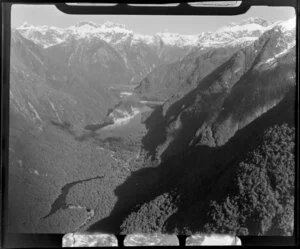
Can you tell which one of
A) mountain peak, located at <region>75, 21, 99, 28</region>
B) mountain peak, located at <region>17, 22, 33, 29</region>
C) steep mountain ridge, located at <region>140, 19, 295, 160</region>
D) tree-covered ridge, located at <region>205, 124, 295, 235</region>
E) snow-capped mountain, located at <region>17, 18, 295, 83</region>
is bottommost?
tree-covered ridge, located at <region>205, 124, 295, 235</region>

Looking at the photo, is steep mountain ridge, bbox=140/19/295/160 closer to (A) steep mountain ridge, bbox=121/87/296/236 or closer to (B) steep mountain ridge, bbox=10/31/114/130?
(A) steep mountain ridge, bbox=121/87/296/236

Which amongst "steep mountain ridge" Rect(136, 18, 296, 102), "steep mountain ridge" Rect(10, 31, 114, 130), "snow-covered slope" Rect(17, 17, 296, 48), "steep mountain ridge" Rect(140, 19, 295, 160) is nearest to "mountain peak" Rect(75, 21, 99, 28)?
"snow-covered slope" Rect(17, 17, 296, 48)

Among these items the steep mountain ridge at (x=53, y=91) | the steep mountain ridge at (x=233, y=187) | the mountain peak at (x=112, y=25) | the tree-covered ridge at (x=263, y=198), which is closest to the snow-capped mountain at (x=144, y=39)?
the mountain peak at (x=112, y=25)

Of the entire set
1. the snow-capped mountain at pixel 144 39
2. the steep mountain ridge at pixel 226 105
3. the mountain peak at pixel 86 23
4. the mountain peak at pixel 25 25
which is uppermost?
the mountain peak at pixel 86 23

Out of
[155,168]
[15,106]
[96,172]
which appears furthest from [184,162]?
[15,106]

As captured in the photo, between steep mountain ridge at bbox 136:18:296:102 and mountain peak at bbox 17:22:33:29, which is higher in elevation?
mountain peak at bbox 17:22:33:29

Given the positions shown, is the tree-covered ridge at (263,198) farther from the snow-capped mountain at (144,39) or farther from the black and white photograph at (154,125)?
the snow-capped mountain at (144,39)

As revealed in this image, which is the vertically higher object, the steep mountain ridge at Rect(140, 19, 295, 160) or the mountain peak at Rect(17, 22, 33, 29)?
the mountain peak at Rect(17, 22, 33, 29)

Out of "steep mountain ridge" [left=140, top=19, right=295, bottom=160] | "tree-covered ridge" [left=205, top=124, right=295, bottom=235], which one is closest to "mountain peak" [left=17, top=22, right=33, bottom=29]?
"steep mountain ridge" [left=140, top=19, right=295, bottom=160]
